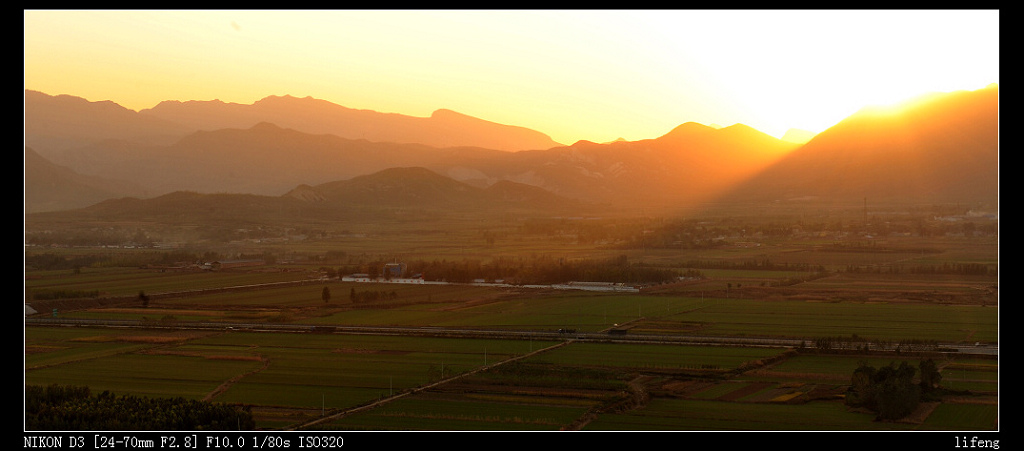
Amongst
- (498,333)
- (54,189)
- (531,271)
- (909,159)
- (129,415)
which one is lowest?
(129,415)

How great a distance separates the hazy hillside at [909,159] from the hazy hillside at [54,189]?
12337cm

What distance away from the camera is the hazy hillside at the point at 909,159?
150500 mm

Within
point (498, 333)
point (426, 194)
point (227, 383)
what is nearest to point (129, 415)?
point (227, 383)

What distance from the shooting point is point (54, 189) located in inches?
6752

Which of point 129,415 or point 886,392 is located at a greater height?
point 886,392

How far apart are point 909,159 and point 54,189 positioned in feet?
506

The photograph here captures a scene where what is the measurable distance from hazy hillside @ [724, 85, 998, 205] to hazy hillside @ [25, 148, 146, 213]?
123367 mm

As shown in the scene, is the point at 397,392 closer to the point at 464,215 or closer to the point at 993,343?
the point at 993,343

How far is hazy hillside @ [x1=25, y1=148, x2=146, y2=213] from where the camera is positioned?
163500 mm

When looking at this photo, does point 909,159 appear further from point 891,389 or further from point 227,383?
point 227,383

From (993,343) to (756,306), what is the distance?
1538cm

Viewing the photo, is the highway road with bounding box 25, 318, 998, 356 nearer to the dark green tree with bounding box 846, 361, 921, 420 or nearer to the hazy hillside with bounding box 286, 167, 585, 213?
the dark green tree with bounding box 846, 361, 921, 420

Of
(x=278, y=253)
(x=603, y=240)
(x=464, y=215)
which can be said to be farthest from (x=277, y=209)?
(x=603, y=240)
